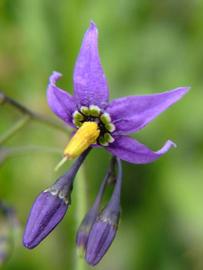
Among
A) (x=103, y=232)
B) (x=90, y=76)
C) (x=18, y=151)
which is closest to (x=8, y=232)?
(x=18, y=151)

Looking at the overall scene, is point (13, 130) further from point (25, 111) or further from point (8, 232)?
point (8, 232)

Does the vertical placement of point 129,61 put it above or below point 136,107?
below

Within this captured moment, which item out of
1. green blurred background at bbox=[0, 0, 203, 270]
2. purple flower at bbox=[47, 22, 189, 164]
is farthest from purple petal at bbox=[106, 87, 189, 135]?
green blurred background at bbox=[0, 0, 203, 270]

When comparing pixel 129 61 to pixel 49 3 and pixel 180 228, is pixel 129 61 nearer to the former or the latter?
pixel 49 3

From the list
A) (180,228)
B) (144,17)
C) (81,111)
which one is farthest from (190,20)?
(81,111)

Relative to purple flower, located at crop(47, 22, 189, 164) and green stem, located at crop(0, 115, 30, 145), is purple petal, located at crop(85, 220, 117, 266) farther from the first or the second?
green stem, located at crop(0, 115, 30, 145)

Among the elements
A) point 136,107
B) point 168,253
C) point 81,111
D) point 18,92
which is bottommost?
point 168,253

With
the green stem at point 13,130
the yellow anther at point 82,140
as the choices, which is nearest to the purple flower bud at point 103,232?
the yellow anther at point 82,140
